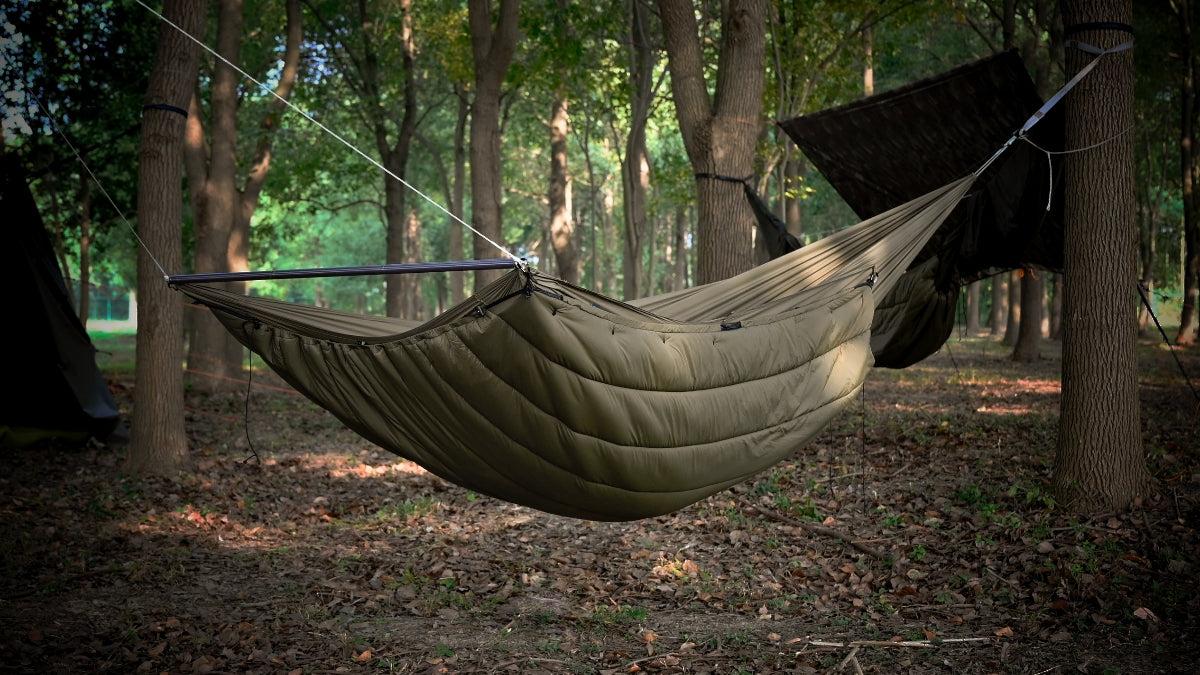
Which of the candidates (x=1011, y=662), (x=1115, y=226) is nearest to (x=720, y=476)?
(x=1011, y=662)

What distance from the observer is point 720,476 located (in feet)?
9.55

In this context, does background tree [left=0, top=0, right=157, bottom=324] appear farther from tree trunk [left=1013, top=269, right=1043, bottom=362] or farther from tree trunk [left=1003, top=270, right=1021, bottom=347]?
tree trunk [left=1003, top=270, right=1021, bottom=347]

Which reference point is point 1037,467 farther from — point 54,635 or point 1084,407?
point 54,635

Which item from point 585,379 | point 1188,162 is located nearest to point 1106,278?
point 585,379

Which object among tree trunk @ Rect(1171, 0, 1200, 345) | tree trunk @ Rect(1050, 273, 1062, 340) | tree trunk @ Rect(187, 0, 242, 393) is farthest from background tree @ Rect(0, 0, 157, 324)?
tree trunk @ Rect(1050, 273, 1062, 340)

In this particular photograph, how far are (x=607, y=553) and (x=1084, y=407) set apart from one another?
2.27 metres

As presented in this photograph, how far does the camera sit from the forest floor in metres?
2.96

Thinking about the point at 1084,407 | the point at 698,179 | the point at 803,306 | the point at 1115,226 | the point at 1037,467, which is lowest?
the point at 1037,467

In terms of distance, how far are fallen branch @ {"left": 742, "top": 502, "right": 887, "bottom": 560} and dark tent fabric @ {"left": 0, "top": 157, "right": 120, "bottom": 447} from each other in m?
4.45

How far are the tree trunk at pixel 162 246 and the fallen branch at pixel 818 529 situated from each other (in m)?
3.47

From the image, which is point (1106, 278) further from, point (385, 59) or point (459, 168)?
point (459, 168)

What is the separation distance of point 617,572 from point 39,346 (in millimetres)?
4279

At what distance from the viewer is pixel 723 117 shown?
194 inches

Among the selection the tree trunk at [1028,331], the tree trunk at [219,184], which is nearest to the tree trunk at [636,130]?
the tree trunk at [219,184]
